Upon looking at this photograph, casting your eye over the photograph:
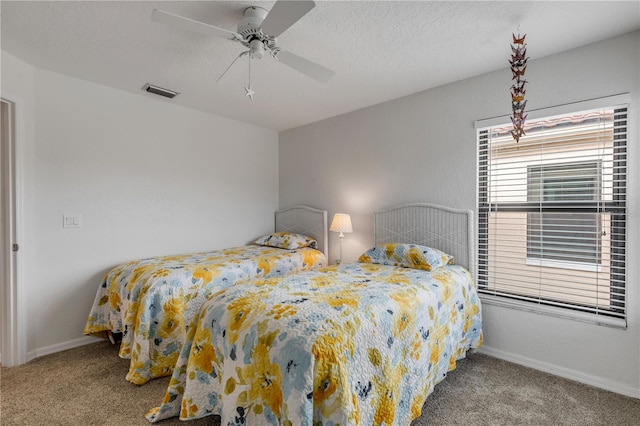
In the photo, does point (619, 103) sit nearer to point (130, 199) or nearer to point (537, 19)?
point (537, 19)

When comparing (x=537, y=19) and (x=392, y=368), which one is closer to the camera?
(x=392, y=368)

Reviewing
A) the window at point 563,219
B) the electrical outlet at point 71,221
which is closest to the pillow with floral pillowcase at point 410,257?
the window at point 563,219

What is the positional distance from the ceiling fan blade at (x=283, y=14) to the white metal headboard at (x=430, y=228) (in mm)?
2053

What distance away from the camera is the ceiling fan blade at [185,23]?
1.54 meters

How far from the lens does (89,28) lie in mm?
2029

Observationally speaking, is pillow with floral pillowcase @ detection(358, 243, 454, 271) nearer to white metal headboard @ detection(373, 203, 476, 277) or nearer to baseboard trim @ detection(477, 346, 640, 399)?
white metal headboard @ detection(373, 203, 476, 277)

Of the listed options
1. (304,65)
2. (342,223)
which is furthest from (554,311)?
(304,65)

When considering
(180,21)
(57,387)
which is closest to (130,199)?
(57,387)

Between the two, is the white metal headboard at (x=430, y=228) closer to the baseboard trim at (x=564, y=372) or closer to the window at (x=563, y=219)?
the window at (x=563, y=219)

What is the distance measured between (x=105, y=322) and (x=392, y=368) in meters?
2.52

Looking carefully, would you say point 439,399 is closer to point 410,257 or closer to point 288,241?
point 410,257

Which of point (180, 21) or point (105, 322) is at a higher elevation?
point (180, 21)

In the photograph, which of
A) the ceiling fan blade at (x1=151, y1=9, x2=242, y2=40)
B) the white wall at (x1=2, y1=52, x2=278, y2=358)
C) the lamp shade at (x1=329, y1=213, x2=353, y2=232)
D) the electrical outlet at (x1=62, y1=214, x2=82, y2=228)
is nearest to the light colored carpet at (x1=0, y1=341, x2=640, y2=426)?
the white wall at (x1=2, y1=52, x2=278, y2=358)

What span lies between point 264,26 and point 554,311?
9.09ft
